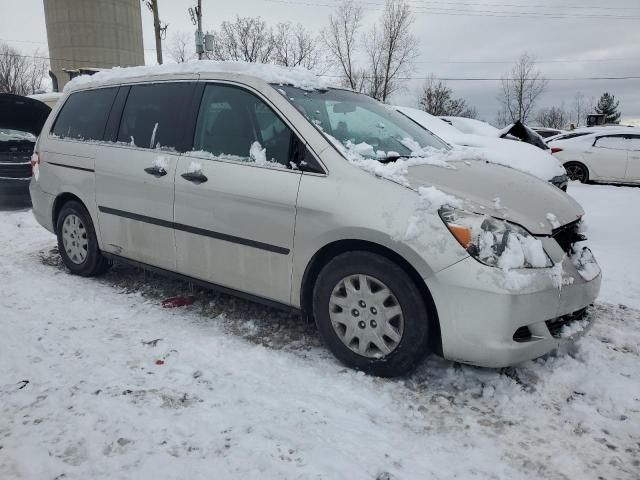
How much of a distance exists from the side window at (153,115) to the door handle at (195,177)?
336mm

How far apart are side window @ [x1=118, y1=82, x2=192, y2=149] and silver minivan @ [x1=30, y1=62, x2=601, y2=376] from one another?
2 cm

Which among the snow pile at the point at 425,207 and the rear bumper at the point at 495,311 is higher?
the snow pile at the point at 425,207

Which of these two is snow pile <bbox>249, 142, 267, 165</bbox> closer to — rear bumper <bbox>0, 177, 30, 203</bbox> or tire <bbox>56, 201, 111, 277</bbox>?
tire <bbox>56, 201, 111, 277</bbox>

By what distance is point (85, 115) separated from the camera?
450 centimetres

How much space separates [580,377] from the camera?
2.87m

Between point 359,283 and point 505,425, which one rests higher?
point 359,283

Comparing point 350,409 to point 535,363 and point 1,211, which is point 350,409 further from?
point 1,211

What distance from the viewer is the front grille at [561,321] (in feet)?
8.86

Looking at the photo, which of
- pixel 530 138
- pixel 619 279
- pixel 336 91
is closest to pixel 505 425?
pixel 336 91

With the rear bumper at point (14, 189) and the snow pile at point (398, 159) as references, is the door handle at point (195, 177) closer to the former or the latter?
the snow pile at point (398, 159)

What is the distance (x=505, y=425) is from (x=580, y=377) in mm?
737

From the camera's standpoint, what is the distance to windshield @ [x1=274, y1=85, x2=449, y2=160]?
125 inches

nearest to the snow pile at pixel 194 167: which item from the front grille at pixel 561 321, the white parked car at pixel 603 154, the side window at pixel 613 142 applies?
the front grille at pixel 561 321

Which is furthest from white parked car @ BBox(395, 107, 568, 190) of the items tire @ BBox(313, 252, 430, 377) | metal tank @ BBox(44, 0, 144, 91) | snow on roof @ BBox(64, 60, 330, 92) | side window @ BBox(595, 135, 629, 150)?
metal tank @ BBox(44, 0, 144, 91)
